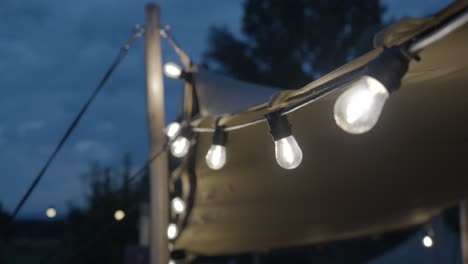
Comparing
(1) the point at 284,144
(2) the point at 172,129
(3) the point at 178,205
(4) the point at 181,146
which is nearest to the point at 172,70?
(2) the point at 172,129

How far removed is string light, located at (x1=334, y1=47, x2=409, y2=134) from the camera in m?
1.21

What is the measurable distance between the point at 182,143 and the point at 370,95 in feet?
5.24

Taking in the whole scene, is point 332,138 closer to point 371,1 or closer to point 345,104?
point 345,104

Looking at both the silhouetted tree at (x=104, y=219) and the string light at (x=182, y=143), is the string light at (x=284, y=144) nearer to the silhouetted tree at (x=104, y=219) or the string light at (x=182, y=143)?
the string light at (x=182, y=143)

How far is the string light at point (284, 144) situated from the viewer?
5.42 feet

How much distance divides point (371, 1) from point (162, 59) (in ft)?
35.8

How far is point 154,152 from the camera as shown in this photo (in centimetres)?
281

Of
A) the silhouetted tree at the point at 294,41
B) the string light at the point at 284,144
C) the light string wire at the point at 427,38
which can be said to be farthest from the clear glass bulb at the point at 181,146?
the silhouetted tree at the point at 294,41

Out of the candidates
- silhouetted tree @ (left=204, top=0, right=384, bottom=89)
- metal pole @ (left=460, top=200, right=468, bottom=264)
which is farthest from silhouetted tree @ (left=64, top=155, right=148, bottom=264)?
metal pole @ (left=460, top=200, right=468, bottom=264)

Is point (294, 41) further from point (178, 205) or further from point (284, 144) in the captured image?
point (284, 144)

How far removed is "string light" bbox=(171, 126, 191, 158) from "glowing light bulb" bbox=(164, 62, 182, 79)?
0.34 metres

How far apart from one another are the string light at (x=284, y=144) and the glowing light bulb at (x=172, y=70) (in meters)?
1.21

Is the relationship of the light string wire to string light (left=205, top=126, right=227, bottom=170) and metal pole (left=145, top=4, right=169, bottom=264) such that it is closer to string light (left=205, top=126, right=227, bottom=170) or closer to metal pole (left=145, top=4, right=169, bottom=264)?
string light (left=205, top=126, right=227, bottom=170)

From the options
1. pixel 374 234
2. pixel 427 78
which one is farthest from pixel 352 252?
pixel 427 78
